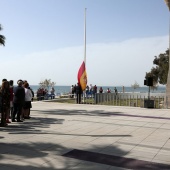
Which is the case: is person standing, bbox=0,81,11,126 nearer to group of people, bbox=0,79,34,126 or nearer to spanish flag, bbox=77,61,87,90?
group of people, bbox=0,79,34,126

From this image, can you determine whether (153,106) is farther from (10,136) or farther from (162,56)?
(162,56)

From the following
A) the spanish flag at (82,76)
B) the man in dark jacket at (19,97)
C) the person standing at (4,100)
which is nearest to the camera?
the person standing at (4,100)

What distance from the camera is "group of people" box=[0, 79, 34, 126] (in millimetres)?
10320

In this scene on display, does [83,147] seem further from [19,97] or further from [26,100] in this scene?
[26,100]

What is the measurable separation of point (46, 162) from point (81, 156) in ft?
3.09

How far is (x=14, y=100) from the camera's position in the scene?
11422 mm

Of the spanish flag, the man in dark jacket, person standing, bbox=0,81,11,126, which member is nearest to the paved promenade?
person standing, bbox=0,81,11,126

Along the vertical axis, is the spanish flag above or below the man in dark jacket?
above

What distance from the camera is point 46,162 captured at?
19.7 ft

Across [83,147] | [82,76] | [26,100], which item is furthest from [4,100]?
[82,76]

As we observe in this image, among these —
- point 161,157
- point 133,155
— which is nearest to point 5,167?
point 133,155

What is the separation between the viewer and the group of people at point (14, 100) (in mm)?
10320

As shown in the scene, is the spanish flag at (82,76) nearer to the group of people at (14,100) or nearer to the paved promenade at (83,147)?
the group of people at (14,100)

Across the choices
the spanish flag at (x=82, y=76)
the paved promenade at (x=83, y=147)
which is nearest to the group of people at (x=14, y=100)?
the paved promenade at (x=83, y=147)
